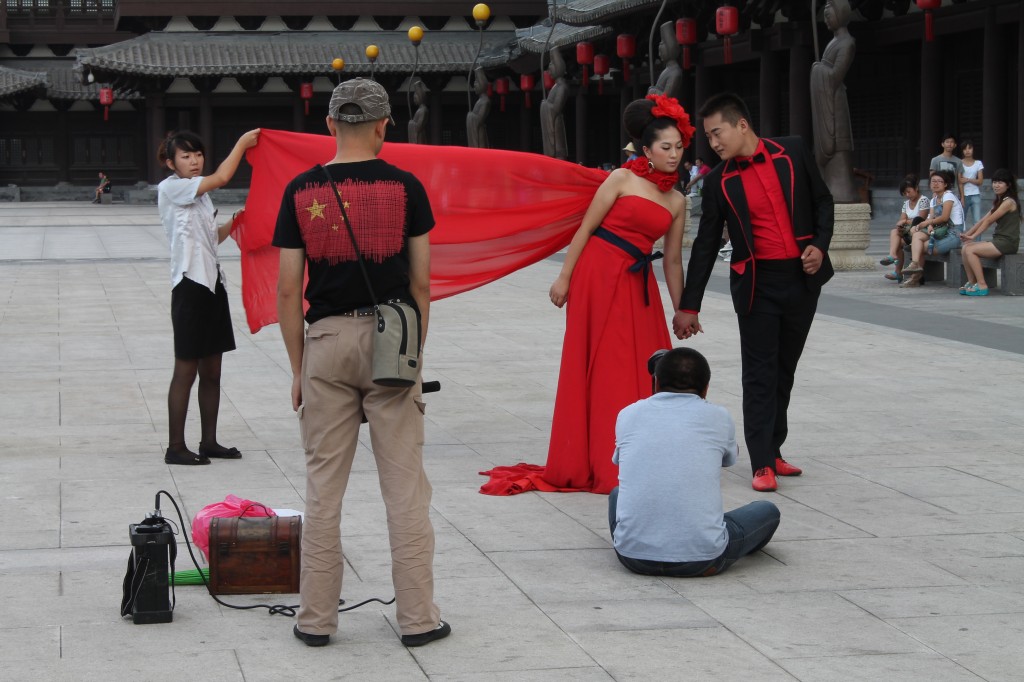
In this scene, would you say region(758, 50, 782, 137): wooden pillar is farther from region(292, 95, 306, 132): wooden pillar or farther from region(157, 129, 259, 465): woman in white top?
region(157, 129, 259, 465): woman in white top

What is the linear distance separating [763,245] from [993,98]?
55.6ft

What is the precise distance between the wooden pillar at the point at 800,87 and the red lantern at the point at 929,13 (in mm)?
3678

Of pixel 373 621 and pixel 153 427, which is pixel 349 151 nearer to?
pixel 373 621

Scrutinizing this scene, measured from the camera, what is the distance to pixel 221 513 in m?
5.02

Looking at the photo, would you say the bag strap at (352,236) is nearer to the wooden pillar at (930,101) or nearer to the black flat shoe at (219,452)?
the black flat shoe at (219,452)

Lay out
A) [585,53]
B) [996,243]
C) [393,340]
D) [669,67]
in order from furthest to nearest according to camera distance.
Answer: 1. [585,53]
2. [669,67]
3. [996,243]
4. [393,340]

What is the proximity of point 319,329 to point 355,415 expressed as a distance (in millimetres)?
289

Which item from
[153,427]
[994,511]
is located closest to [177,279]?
[153,427]

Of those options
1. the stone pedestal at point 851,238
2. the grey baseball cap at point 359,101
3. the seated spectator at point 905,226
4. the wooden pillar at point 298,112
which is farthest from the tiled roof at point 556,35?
the grey baseball cap at point 359,101

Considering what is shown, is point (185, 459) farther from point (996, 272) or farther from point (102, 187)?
point (102, 187)

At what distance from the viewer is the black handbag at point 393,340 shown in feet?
13.6

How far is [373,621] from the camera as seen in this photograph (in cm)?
453

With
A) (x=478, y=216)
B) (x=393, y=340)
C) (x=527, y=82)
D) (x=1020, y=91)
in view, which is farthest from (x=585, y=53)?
(x=393, y=340)

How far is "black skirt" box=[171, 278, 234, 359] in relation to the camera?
22.4 ft
